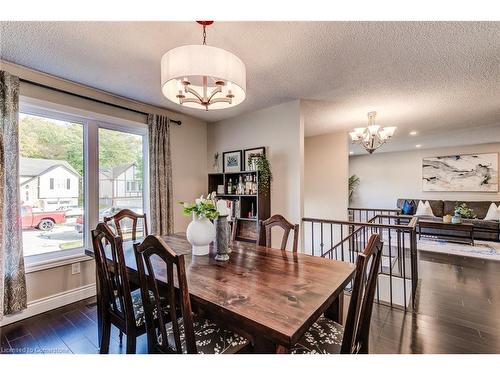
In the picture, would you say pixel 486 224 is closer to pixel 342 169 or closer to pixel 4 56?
pixel 342 169

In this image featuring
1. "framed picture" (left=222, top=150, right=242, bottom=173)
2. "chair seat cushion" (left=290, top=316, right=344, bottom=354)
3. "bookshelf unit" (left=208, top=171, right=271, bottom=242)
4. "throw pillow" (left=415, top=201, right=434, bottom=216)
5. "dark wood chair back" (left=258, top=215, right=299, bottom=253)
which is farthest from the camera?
"throw pillow" (left=415, top=201, right=434, bottom=216)

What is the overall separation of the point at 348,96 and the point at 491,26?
55.5 inches

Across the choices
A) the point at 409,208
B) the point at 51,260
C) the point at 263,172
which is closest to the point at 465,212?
the point at 409,208

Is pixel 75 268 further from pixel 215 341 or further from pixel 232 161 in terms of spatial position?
pixel 232 161

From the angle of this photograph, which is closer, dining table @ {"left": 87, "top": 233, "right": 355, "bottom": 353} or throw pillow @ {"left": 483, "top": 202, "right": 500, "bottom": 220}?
dining table @ {"left": 87, "top": 233, "right": 355, "bottom": 353}

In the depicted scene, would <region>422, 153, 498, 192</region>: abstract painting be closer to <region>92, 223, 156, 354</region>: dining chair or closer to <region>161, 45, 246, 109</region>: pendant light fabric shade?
<region>161, 45, 246, 109</region>: pendant light fabric shade

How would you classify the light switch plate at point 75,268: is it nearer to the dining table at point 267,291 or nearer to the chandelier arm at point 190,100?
the dining table at point 267,291

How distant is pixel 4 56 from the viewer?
2104mm

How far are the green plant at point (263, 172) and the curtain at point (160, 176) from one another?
1304mm

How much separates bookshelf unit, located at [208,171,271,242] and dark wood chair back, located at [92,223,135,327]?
6.37ft

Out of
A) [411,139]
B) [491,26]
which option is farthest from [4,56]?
[411,139]

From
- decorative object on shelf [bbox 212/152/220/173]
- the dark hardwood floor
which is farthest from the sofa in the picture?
decorative object on shelf [bbox 212/152/220/173]

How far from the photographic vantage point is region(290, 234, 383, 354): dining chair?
0.95 meters
